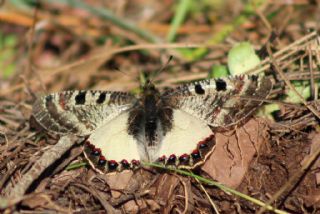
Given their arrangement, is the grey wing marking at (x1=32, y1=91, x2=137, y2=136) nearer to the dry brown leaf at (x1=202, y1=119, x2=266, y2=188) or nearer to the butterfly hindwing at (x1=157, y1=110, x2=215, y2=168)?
the butterfly hindwing at (x1=157, y1=110, x2=215, y2=168)

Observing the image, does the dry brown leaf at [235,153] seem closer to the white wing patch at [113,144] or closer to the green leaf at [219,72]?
the white wing patch at [113,144]

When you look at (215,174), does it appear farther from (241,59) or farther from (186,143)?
(241,59)

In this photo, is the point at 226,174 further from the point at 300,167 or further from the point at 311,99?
the point at 311,99

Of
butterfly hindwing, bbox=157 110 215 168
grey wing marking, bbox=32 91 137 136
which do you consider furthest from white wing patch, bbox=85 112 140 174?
butterfly hindwing, bbox=157 110 215 168

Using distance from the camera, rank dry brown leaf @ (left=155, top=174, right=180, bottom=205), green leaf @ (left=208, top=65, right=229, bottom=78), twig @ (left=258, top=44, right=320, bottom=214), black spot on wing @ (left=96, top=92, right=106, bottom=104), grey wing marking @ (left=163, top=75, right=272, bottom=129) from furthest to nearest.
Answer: green leaf @ (left=208, top=65, right=229, bottom=78), black spot on wing @ (left=96, top=92, right=106, bottom=104), grey wing marking @ (left=163, top=75, right=272, bottom=129), dry brown leaf @ (left=155, top=174, right=180, bottom=205), twig @ (left=258, top=44, right=320, bottom=214)

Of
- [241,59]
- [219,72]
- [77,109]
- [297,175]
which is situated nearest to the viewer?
[297,175]

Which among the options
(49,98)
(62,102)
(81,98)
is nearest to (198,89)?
(81,98)

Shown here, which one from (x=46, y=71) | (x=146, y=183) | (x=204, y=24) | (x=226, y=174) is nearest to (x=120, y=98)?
(x=146, y=183)
